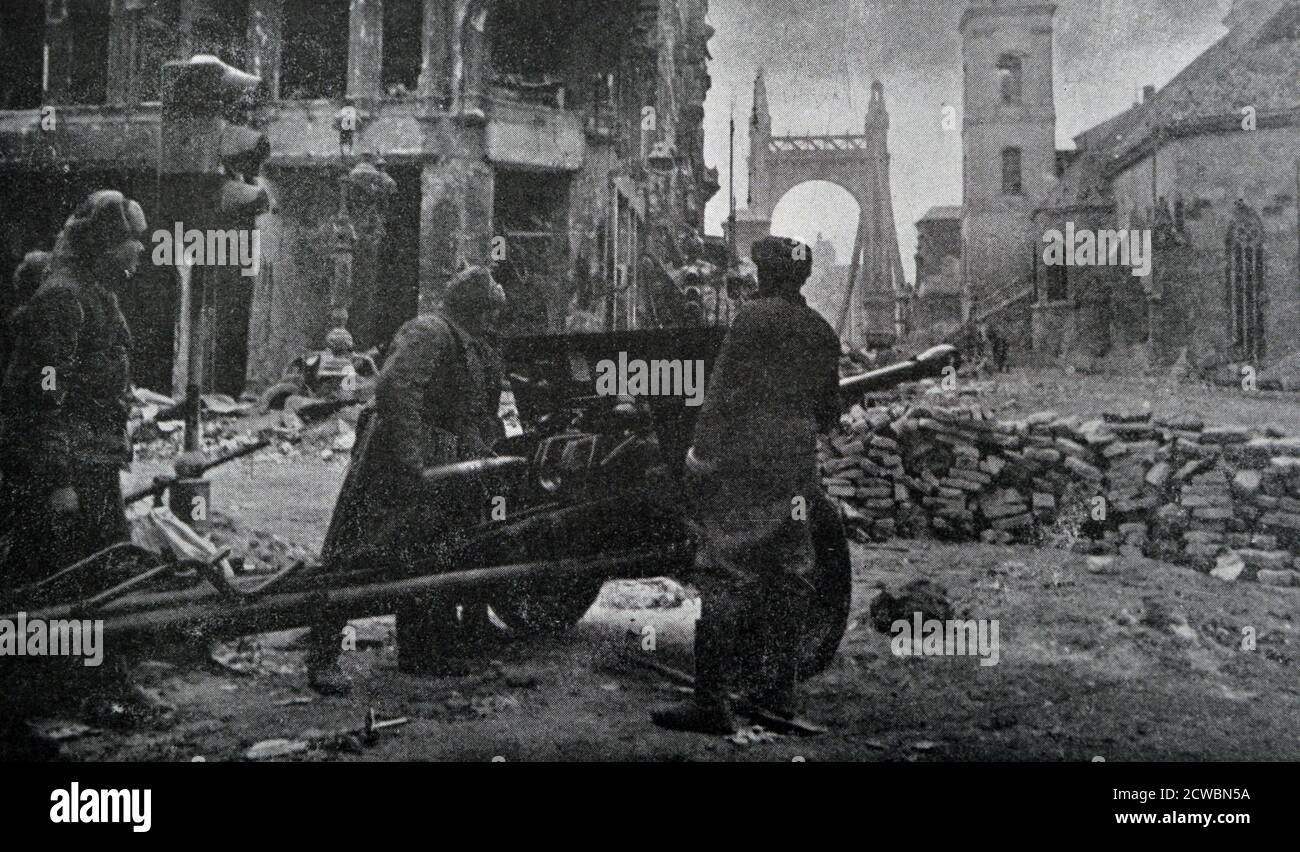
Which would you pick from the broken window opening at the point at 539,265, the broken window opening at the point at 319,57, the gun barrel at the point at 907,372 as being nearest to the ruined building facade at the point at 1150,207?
the gun barrel at the point at 907,372

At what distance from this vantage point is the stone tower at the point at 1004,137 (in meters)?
4.81

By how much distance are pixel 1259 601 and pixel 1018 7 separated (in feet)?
10.9

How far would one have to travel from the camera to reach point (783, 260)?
327cm

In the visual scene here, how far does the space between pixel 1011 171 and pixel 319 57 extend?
8.15 m

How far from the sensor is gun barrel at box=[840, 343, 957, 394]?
3.42m

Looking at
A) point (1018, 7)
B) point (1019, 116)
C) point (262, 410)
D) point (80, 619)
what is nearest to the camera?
point (80, 619)

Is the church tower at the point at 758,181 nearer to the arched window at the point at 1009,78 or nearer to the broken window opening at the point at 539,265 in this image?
the broken window opening at the point at 539,265

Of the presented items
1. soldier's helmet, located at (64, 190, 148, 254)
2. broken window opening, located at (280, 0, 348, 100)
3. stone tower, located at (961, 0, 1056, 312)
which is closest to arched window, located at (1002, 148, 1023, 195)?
stone tower, located at (961, 0, 1056, 312)

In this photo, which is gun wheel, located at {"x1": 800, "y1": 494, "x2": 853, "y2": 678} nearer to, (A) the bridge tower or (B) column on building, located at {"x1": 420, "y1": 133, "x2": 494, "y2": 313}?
(A) the bridge tower

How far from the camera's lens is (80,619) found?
308cm

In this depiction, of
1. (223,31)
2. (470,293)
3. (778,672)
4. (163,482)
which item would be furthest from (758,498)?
(223,31)
